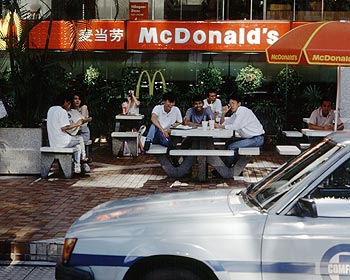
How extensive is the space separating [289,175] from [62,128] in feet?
23.3

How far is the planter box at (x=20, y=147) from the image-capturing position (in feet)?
40.5

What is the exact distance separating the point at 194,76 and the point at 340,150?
14.8 metres

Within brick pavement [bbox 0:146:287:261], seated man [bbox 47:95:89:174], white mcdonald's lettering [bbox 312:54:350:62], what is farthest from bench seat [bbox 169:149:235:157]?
white mcdonald's lettering [bbox 312:54:350:62]

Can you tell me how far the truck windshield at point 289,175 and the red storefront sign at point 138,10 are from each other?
47.9ft

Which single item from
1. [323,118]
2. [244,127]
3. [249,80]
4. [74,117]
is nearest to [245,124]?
[244,127]

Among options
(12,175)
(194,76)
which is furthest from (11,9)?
(194,76)

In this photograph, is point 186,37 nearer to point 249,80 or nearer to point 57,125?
point 249,80

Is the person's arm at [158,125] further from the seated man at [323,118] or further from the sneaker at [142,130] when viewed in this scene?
the seated man at [323,118]

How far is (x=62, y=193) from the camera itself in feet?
35.4

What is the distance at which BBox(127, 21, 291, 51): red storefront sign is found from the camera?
58.9ft

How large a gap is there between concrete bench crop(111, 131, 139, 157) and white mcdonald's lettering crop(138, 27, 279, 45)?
3778mm

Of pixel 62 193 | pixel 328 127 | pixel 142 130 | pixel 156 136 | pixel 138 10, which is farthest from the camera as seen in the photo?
pixel 138 10

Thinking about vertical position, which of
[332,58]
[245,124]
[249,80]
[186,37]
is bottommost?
[245,124]

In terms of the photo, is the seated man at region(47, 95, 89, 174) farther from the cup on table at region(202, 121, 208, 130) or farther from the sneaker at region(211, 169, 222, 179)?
the sneaker at region(211, 169, 222, 179)
